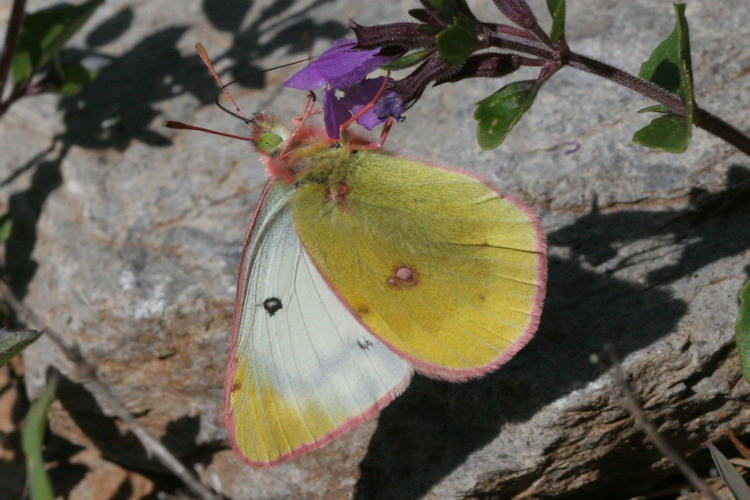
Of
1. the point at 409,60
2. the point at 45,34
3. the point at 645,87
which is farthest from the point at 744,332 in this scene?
the point at 45,34

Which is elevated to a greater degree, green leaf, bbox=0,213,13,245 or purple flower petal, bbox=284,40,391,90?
green leaf, bbox=0,213,13,245

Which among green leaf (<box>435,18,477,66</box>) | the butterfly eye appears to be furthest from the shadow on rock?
green leaf (<box>435,18,477,66</box>)

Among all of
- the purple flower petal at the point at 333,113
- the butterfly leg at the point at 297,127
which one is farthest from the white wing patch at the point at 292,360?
the purple flower petal at the point at 333,113

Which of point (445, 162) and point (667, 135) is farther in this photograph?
point (445, 162)

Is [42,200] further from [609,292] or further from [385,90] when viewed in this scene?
[609,292]

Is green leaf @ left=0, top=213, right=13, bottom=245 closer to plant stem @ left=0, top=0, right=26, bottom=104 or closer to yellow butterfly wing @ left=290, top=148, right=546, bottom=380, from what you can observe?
plant stem @ left=0, top=0, right=26, bottom=104

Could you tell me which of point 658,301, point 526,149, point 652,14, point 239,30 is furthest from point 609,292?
point 239,30

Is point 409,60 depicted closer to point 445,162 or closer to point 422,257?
point 422,257
